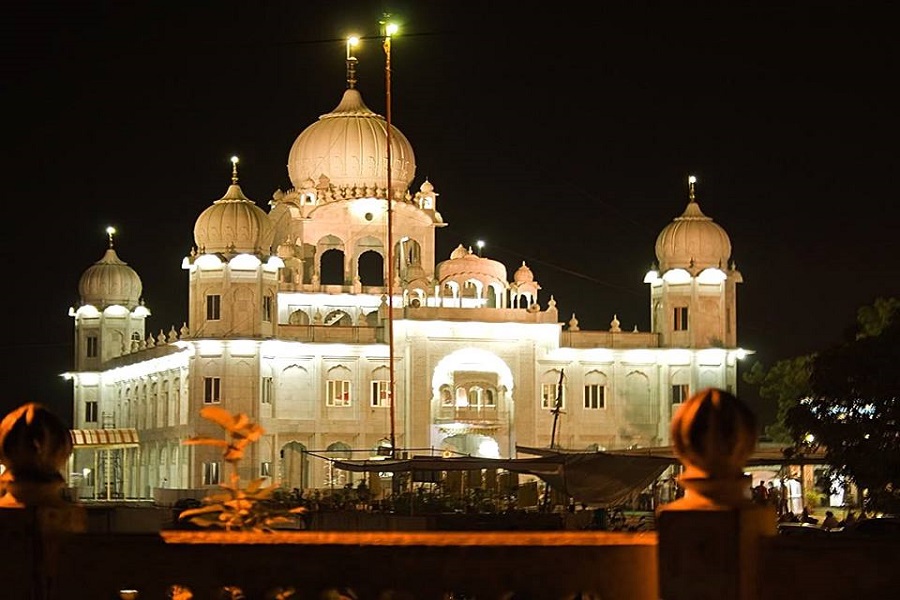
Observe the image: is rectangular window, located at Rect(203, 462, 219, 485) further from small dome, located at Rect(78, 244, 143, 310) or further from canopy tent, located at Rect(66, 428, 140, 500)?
small dome, located at Rect(78, 244, 143, 310)

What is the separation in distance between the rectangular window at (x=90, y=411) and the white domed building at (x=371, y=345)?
11.7 feet

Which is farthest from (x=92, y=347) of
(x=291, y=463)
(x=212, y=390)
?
(x=291, y=463)

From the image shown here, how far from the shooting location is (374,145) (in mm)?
68062

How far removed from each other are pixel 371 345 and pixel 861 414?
104ft

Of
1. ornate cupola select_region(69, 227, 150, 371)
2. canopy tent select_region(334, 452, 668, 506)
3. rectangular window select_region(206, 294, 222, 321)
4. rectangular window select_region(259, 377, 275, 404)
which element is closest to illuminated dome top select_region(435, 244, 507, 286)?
rectangular window select_region(259, 377, 275, 404)

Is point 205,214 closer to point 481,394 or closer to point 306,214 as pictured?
point 306,214

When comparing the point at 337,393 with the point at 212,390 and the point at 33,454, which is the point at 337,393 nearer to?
the point at 212,390

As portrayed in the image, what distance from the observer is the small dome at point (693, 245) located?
220ft

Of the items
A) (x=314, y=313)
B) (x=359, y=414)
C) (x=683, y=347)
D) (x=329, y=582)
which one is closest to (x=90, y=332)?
(x=314, y=313)

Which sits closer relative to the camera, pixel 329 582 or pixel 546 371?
pixel 329 582

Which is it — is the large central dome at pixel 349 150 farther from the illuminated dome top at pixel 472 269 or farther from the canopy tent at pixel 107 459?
the canopy tent at pixel 107 459

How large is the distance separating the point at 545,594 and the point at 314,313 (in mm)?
60276

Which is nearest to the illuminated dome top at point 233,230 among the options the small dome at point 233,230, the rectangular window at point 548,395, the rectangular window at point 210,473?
the small dome at point 233,230

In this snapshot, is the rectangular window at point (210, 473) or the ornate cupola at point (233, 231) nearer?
the rectangular window at point (210, 473)
